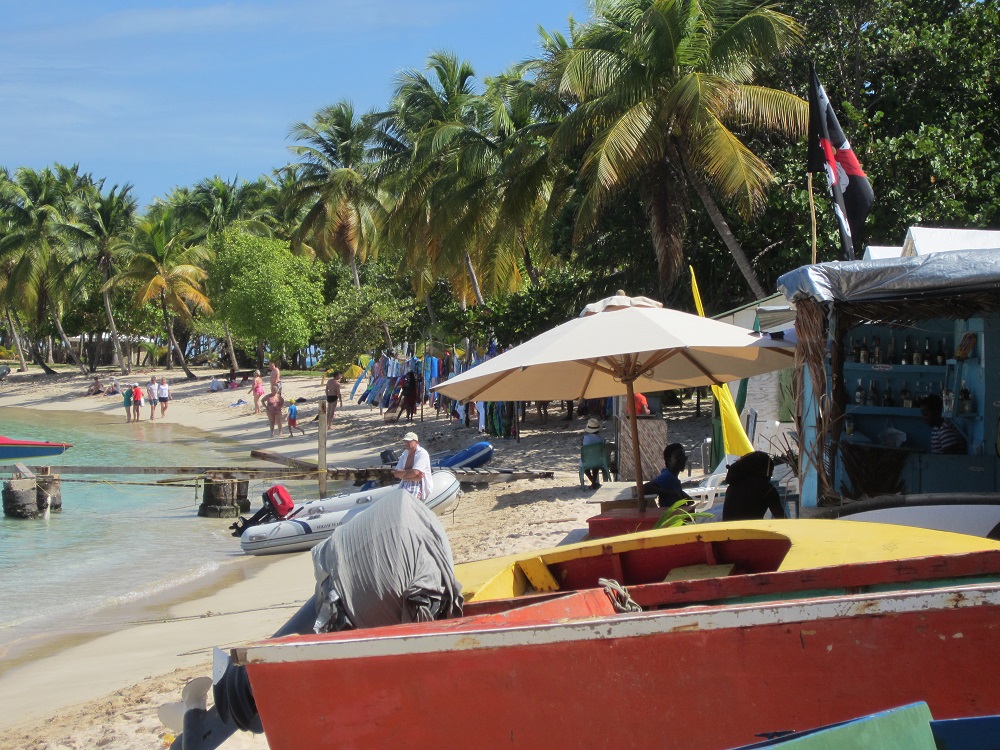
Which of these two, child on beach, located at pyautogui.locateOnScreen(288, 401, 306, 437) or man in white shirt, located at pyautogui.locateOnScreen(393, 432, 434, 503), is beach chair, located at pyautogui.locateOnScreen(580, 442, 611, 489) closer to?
man in white shirt, located at pyautogui.locateOnScreen(393, 432, 434, 503)

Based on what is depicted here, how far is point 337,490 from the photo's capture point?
20.2m

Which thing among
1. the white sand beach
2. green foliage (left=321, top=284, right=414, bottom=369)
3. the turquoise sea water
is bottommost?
the turquoise sea water

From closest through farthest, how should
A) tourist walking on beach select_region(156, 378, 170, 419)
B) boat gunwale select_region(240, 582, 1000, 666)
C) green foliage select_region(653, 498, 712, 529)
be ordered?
boat gunwale select_region(240, 582, 1000, 666) → green foliage select_region(653, 498, 712, 529) → tourist walking on beach select_region(156, 378, 170, 419)

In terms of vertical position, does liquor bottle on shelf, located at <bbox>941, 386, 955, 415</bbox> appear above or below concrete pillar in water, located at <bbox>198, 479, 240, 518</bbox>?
above

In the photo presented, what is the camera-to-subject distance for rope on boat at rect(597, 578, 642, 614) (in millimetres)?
4512

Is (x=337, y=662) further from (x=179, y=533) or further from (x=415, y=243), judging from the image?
(x=415, y=243)

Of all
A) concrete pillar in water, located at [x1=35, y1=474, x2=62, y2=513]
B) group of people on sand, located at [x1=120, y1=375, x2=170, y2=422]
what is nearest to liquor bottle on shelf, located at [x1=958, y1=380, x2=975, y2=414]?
concrete pillar in water, located at [x1=35, y1=474, x2=62, y2=513]

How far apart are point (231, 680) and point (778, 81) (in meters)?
18.5

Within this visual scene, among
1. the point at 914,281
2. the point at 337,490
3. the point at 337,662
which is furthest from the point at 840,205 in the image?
the point at 337,490

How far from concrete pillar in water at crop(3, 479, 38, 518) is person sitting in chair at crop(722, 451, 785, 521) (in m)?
15.2

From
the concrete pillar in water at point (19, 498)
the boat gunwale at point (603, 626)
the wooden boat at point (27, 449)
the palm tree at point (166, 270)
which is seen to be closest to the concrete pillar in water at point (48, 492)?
the concrete pillar in water at point (19, 498)

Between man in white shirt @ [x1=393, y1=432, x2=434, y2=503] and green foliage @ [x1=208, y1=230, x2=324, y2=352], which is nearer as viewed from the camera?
man in white shirt @ [x1=393, y1=432, x2=434, y2=503]

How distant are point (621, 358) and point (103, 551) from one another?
1058cm

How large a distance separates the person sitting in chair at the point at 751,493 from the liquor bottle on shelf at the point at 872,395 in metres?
3.27
